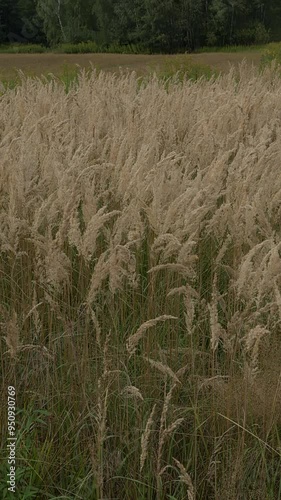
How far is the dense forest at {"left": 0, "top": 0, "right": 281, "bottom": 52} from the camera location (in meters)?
36.9

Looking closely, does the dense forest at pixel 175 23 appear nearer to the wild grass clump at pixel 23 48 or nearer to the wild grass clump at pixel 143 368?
the wild grass clump at pixel 23 48

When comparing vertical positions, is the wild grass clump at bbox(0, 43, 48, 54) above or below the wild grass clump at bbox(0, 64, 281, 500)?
above

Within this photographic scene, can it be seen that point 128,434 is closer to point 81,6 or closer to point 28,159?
point 28,159

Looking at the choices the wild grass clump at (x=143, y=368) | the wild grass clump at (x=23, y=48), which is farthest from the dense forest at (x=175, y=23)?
the wild grass clump at (x=143, y=368)

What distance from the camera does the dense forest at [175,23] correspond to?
121ft

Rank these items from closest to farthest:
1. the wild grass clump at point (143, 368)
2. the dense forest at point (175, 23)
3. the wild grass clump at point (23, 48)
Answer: the wild grass clump at point (143, 368), the dense forest at point (175, 23), the wild grass clump at point (23, 48)

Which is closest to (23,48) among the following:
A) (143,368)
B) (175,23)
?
(175,23)

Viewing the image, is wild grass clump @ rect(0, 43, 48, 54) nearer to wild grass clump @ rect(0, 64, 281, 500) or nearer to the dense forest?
the dense forest

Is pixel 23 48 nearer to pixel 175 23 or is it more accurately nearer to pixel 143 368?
pixel 175 23

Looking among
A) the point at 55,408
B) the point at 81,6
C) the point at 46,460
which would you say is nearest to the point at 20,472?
the point at 46,460

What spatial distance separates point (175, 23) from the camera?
1481 inches

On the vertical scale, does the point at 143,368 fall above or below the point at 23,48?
below

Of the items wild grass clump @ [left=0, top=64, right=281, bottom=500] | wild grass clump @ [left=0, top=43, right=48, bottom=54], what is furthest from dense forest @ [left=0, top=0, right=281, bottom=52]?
wild grass clump @ [left=0, top=64, right=281, bottom=500]

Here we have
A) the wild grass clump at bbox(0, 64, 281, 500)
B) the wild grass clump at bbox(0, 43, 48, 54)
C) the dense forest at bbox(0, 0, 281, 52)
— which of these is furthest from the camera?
the wild grass clump at bbox(0, 43, 48, 54)
